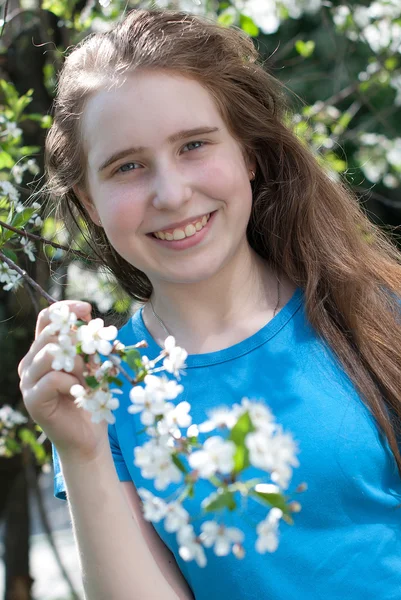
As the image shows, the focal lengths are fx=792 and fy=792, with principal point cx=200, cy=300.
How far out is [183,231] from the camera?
138 cm

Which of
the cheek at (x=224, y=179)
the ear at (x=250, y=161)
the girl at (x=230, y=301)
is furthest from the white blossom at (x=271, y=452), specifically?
the ear at (x=250, y=161)

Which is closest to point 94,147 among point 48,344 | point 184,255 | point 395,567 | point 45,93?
point 184,255

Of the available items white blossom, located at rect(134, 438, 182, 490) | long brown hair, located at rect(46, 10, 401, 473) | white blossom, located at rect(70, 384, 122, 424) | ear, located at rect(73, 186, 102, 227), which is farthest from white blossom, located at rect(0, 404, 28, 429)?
white blossom, located at rect(134, 438, 182, 490)

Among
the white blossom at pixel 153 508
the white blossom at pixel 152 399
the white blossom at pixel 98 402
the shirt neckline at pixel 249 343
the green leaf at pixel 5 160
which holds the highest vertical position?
the green leaf at pixel 5 160

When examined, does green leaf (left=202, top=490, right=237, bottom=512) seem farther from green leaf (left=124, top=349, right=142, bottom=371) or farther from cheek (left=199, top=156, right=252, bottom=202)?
cheek (left=199, top=156, right=252, bottom=202)

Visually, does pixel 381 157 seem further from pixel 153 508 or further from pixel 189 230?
pixel 153 508

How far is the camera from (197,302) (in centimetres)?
156

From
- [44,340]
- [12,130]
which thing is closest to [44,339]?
[44,340]

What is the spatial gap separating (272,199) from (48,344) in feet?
2.78

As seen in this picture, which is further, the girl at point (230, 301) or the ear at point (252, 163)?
the ear at point (252, 163)

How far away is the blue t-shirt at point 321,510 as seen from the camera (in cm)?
133

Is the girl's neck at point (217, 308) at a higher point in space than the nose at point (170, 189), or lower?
lower

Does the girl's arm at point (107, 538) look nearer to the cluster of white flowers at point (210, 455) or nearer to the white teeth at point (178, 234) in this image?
the cluster of white flowers at point (210, 455)

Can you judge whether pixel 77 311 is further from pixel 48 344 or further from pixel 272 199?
pixel 272 199
